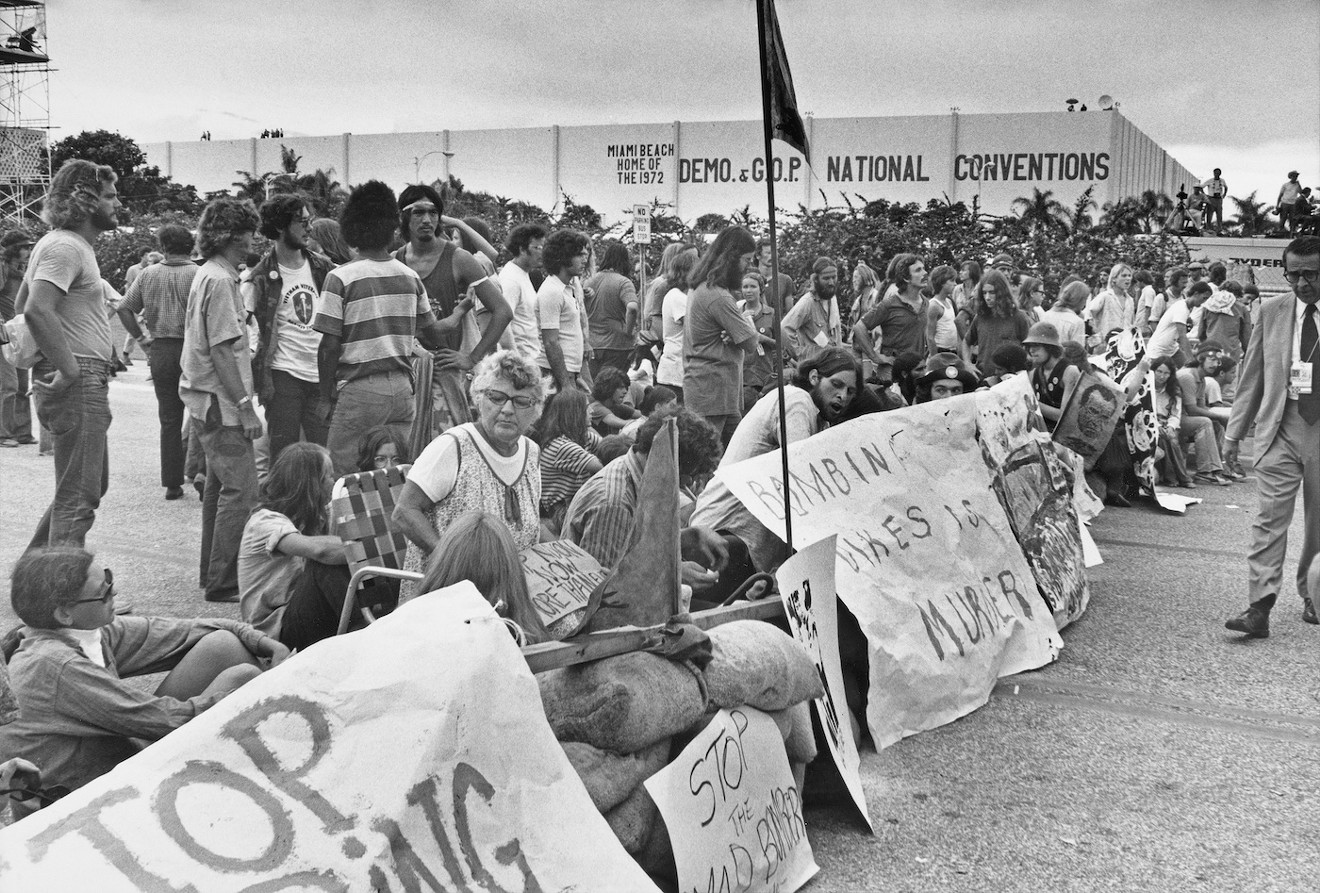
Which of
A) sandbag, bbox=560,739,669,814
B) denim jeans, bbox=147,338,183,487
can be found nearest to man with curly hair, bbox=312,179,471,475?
denim jeans, bbox=147,338,183,487

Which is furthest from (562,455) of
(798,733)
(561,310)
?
(798,733)

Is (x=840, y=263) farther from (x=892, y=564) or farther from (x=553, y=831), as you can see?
(x=553, y=831)

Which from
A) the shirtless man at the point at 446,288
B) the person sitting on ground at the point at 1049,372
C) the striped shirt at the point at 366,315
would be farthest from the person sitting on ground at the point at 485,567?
the person sitting on ground at the point at 1049,372

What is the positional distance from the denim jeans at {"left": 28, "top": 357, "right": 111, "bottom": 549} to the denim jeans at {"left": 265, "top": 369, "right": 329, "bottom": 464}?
96 cm

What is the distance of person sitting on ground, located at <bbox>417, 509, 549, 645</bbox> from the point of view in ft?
11.6

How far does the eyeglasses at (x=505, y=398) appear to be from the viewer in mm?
4805

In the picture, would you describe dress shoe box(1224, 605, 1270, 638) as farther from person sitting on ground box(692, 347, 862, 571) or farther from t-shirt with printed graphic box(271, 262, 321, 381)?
t-shirt with printed graphic box(271, 262, 321, 381)

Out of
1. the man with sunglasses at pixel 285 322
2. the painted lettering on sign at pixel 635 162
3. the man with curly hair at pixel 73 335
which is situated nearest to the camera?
the man with curly hair at pixel 73 335

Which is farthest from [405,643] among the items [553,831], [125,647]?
[125,647]

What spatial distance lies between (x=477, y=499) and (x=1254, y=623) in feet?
13.8

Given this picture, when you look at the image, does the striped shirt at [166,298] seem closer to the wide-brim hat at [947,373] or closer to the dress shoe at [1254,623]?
the wide-brim hat at [947,373]

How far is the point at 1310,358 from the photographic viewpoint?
6.88 metres

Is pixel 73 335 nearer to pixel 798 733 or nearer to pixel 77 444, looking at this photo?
pixel 77 444

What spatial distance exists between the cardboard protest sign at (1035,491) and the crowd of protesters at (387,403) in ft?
1.91
